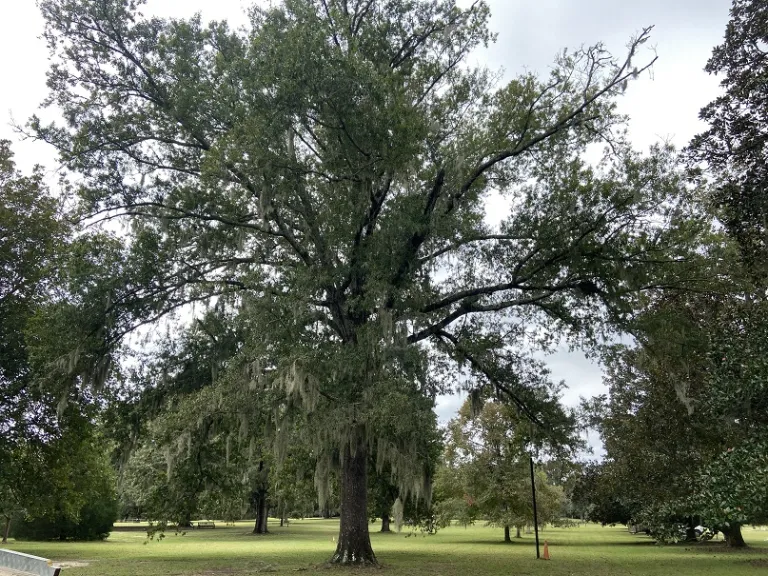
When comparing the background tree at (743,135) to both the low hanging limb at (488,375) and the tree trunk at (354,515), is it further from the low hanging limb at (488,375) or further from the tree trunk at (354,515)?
the tree trunk at (354,515)

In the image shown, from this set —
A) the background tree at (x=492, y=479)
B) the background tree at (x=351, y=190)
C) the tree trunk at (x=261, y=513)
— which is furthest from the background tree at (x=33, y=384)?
the tree trunk at (x=261, y=513)

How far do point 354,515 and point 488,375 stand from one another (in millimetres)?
4997

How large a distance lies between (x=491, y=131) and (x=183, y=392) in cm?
1010

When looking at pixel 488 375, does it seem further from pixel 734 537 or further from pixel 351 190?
pixel 734 537

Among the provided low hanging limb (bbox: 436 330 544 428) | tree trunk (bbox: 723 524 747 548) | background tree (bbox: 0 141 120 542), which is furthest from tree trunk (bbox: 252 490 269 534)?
tree trunk (bbox: 723 524 747 548)

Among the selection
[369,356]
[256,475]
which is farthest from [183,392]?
[256,475]

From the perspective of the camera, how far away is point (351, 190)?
42.2 feet

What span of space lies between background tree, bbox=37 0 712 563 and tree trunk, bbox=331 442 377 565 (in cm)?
5

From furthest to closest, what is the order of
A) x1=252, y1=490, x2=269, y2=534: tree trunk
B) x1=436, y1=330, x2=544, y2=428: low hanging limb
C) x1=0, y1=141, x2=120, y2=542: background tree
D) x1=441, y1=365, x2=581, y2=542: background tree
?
x1=252, y1=490, x2=269, y2=534: tree trunk
x1=441, y1=365, x2=581, y2=542: background tree
x1=0, y1=141, x2=120, y2=542: background tree
x1=436, y1=330, x2=544, y2=428: low hanging limb

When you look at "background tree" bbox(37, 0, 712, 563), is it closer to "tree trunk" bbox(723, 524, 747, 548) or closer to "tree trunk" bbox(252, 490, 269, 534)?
"tree trunk" bbox(723, 524, 747, 548)

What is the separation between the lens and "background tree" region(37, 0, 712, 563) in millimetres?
11484

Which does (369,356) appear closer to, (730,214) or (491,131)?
(491,131)

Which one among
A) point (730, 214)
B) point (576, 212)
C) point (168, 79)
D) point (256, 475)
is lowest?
point (256, 475)

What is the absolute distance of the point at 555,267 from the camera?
13.6m
